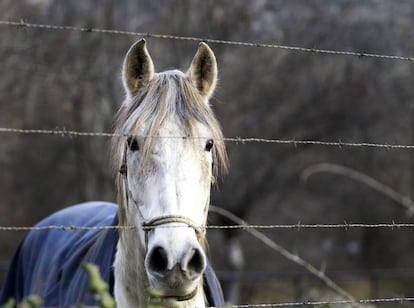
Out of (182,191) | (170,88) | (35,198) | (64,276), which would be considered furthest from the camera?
(35,198)

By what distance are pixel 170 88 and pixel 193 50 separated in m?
11.5

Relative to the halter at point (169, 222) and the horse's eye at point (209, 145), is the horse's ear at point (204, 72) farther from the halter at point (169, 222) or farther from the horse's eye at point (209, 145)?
the halter at point (169, 222)

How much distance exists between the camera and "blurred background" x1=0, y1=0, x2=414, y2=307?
15.1 meters

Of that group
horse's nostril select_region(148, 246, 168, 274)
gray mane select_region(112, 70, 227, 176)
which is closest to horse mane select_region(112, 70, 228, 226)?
gray mane select_region(112, 70, 227, 176)

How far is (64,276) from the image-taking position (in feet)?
15.4

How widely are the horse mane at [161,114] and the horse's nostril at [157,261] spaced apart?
0.45m

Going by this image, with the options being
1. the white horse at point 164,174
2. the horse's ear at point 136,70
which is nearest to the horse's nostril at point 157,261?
the white horse at point 164,174

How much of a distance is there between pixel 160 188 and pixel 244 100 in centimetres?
1229

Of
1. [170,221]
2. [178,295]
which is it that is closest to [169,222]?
[170,221]

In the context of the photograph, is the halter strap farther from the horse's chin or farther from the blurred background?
the blurred background

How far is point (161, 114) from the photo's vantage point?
12.0ft

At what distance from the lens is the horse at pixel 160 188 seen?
3.25 meters

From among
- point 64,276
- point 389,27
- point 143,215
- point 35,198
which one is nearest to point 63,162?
point 35,198

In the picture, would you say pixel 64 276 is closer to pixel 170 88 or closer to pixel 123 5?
pixel 170 88
